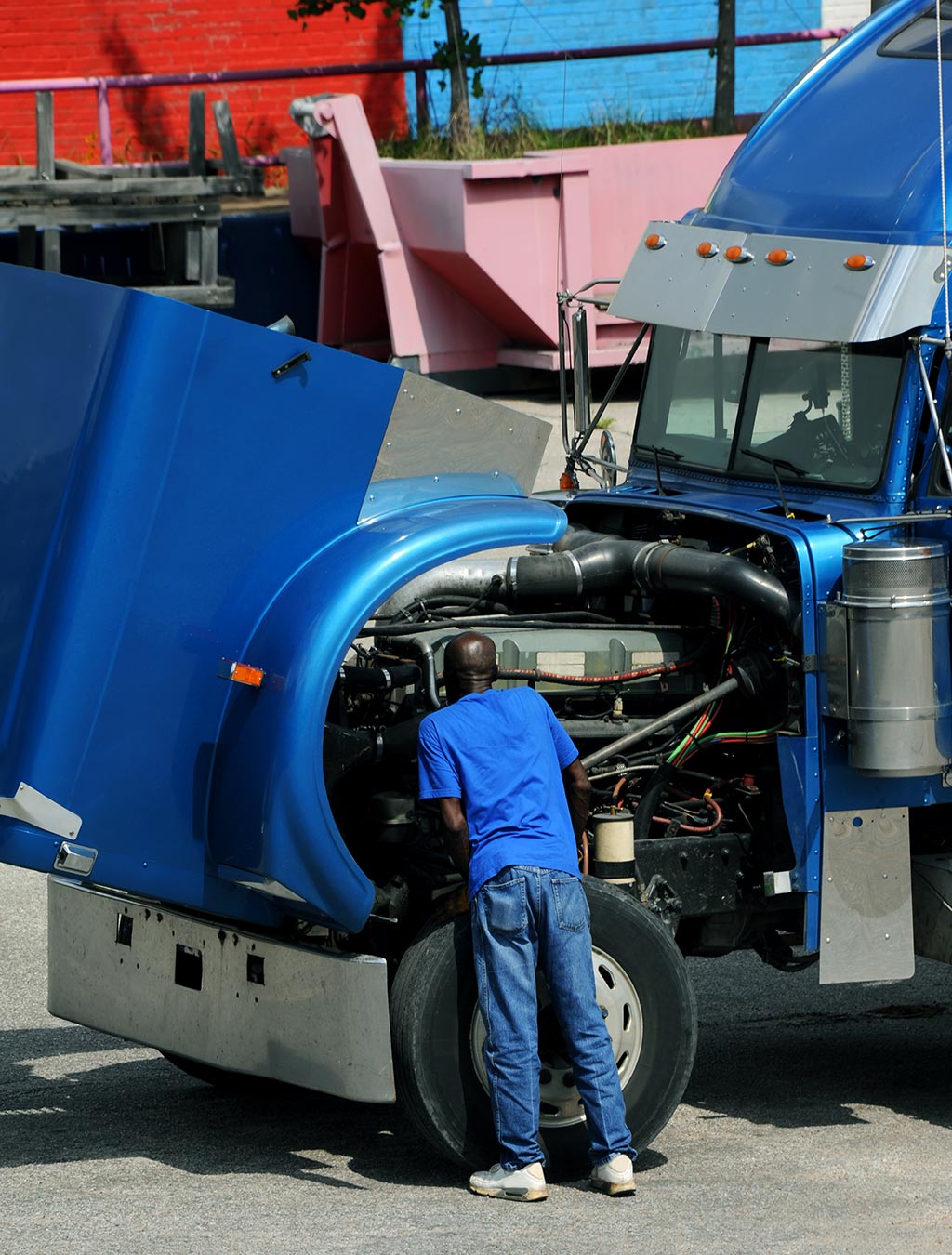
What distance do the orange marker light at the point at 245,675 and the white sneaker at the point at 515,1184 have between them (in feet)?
5.31

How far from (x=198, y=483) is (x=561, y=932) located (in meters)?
1.71

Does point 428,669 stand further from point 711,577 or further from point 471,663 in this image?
point 711,577

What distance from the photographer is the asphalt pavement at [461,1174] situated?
578cm

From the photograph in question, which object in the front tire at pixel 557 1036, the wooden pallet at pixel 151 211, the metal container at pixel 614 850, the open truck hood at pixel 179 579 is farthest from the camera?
the wooden pallet at pixel 151 211

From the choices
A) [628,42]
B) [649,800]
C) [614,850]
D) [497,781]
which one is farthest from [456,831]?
[628,42]

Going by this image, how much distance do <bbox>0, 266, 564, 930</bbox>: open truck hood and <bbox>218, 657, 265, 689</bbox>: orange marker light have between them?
0.04 m

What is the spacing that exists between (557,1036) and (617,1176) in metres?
0.47

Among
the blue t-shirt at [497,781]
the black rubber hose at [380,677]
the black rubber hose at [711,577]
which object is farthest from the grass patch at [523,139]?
the blue t-shirt at [497,781]

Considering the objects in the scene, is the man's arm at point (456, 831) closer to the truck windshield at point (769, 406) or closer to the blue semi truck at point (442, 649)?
the blue semi truck at point (442, 649)

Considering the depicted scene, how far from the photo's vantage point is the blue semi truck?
6.00 m

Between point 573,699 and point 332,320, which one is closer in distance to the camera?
point 573,699

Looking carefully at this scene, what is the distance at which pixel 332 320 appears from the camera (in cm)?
1839

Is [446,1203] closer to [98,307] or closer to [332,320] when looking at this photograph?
[98,307]

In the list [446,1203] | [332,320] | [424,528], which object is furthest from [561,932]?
[332,320]
